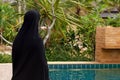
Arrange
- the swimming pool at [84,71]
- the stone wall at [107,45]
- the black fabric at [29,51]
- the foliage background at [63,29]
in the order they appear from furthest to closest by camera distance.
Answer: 1. the foliage background at [63,29]
2. the stone wall at [107,45]
3. the swimming pool at [84,71]
4. the black fabric at [29,51]

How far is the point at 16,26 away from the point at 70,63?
8.32ft

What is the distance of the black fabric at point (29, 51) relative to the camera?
390 centimetres

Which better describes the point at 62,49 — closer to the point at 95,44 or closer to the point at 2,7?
the point at 95,44

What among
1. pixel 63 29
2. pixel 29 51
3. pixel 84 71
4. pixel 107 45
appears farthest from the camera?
pixel 63 29

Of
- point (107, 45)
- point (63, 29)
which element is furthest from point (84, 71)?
point (63, 29)

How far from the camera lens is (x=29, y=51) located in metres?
3.90

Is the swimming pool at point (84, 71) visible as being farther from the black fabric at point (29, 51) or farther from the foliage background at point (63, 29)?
the black fabric at point (29, 51)

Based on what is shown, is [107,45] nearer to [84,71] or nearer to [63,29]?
[84,71]

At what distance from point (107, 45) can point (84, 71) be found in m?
1.08

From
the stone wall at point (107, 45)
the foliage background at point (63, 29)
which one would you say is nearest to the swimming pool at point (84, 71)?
the stone wall at point (107, 45)

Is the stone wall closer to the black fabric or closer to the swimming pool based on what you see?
the swimming pool

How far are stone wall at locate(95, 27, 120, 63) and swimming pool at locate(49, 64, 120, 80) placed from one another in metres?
0.28

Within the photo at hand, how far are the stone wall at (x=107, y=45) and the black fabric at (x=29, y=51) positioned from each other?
6.98 m

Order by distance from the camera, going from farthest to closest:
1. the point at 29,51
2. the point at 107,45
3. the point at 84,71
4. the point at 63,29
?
the point at 63,29 < the point at 107,45 < the point at 84,71 < the point at 29,51
